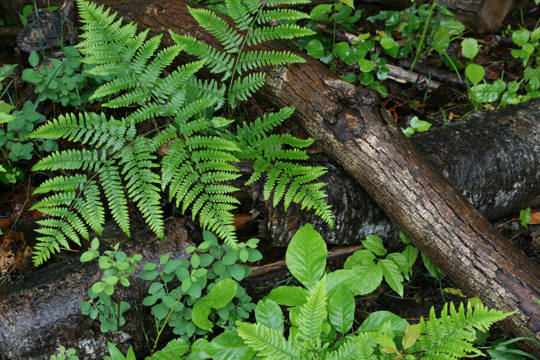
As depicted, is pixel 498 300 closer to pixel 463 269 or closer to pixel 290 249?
pixel 463 269

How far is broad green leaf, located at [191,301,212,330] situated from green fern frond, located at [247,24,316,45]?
1778 mm

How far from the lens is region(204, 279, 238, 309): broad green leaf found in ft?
6.33

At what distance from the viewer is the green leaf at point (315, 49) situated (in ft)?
10.4

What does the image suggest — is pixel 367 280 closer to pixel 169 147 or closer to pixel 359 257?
pixel 359 257

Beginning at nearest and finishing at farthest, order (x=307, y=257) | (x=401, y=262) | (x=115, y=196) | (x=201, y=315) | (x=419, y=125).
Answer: (x=201, y=315)
(x=307, y=257)
(x=115, y=196)
(x=401, y=262)
(x=419, y=125)

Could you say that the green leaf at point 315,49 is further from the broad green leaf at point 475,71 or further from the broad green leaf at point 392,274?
the broad green leaf at point 392,274

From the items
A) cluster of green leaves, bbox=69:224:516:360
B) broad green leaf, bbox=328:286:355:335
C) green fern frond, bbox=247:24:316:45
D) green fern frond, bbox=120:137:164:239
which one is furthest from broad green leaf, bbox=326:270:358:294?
green fern frond, bbox=247:24:316:45

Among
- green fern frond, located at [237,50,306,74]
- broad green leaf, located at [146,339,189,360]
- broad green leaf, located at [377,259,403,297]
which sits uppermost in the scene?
green fern frond, located at [237,50,306,74]

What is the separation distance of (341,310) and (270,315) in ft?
1.22

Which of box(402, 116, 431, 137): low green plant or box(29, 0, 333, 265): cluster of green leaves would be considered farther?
box(402, 116, 431, 137): low green plant

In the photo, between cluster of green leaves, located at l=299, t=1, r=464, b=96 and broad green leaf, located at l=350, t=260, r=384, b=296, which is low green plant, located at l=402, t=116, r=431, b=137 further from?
broad green leaf, located at l=350, t=260, r=384, b=296

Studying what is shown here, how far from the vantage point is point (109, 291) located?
1.82 meters

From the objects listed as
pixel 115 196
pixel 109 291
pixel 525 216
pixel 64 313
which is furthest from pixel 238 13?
pixel 525 216

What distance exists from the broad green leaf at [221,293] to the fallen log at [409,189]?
1.08m
